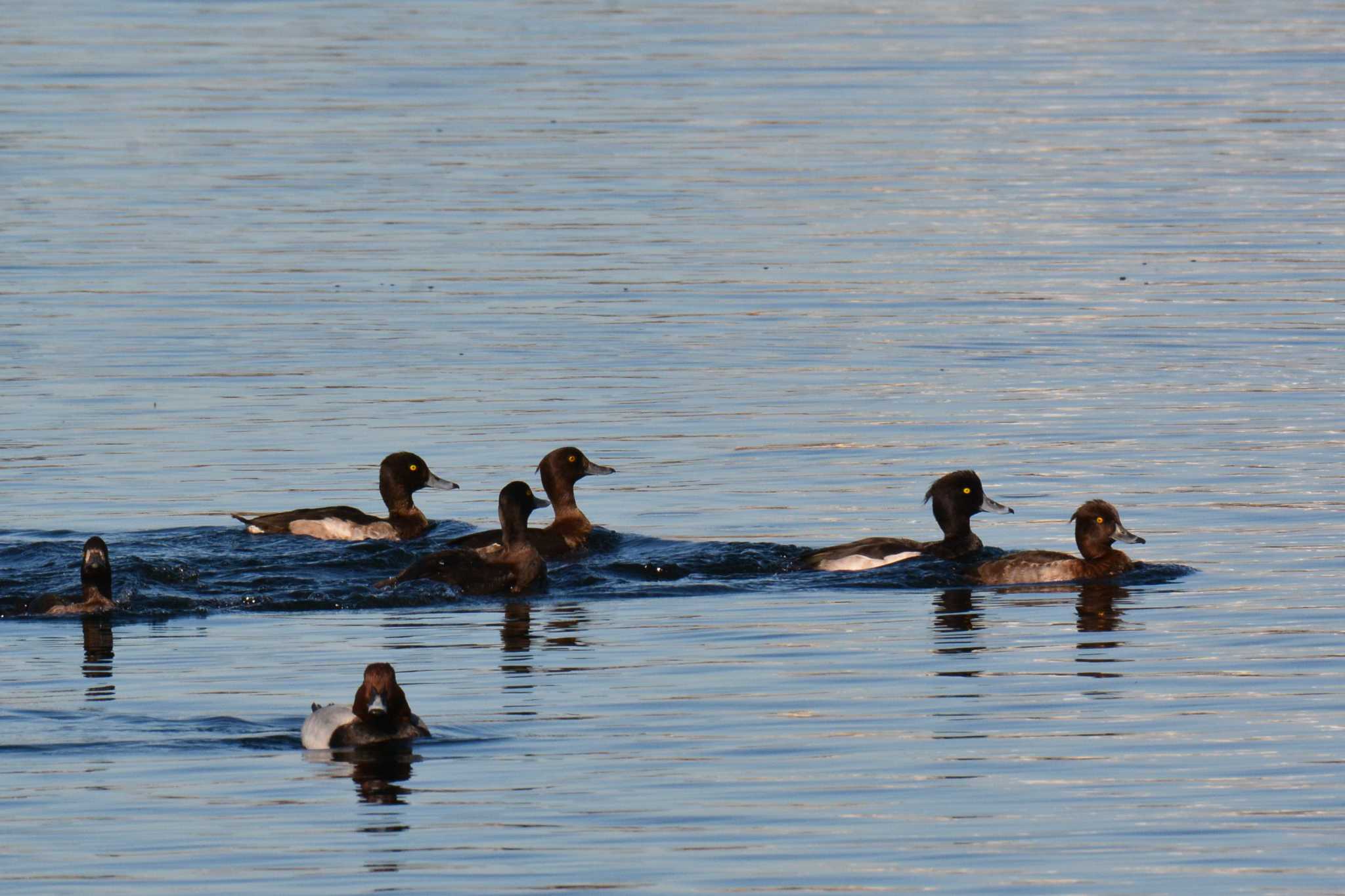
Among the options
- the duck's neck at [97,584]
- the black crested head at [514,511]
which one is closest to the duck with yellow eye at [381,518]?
the black crested head at [514,511]

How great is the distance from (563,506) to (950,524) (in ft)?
9.47

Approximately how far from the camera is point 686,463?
20641 mm

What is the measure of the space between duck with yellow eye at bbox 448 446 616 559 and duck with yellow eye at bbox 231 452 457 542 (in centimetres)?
52

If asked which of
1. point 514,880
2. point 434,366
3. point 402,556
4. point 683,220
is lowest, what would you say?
point 514,880

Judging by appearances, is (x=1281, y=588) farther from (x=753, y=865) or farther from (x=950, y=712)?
(x=753, y=865)

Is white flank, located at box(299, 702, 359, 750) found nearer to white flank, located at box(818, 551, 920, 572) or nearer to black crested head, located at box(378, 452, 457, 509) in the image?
white flank, located at box(818, 551, 920, 572)

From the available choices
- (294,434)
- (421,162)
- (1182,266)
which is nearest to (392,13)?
(421,162)

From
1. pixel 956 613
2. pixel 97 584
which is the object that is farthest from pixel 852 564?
pixel 97 584

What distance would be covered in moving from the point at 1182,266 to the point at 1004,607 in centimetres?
1428

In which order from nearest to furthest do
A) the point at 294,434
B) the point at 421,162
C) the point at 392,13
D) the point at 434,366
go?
the point at 294,434, the point at 434,366, the point at 421,162, the point at 392,13

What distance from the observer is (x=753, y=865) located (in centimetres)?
1055

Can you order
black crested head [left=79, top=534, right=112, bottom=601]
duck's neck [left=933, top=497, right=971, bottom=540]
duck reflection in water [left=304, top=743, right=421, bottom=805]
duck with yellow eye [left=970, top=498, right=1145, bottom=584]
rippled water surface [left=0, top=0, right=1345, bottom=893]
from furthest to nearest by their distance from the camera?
duck's neck [left=933, top=497, right=971, bottom=540] → duck with yellow eye [left=970, top=498, right=1145, bottom=584] → black crested head [left=79, top=534, right=112, bottom=601] → duck reflection in water [left=304, top=743, right=421, bottom=805] → rippled water surface [left=0, top=0, right=1345, bottom=893]

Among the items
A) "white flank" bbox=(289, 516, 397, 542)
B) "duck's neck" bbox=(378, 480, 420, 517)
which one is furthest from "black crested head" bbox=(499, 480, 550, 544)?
"duck's neck" bbox=(378, 480, 420, 517)

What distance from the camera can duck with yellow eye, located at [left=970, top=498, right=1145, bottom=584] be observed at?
→ 17203 mm
